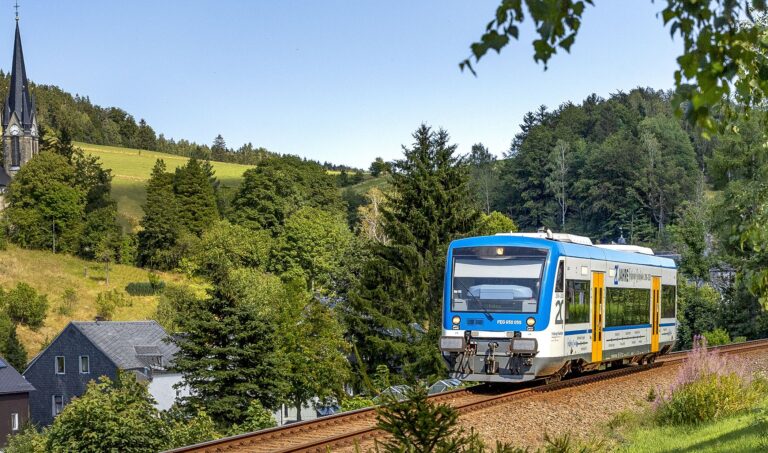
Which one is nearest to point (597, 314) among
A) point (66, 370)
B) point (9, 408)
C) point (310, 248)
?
point (9, 408)

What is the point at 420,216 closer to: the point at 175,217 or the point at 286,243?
the point at 286,243

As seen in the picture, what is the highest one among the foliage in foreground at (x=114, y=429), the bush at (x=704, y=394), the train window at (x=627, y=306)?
the train window at (x=627, y=306)

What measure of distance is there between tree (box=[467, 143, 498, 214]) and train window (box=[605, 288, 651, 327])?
85.0 meters

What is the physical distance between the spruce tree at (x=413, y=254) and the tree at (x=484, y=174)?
6297cm

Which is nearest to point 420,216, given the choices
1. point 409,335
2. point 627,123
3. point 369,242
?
point 369,242

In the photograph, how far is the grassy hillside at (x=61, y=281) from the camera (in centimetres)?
8184

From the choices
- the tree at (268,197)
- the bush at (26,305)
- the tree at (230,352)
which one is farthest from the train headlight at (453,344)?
the tree at (268,197)

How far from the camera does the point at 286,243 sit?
9294 cm

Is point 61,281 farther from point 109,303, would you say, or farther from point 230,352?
point 230,352

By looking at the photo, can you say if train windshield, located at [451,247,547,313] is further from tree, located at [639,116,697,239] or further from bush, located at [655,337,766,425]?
tree, located at [639,116,697,239]

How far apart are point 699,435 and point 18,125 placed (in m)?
130

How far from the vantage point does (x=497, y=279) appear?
2086 cm

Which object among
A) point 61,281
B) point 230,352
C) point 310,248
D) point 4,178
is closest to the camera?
point 230,352

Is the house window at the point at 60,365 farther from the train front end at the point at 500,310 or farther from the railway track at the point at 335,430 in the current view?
the train front end at the point at 500,310
